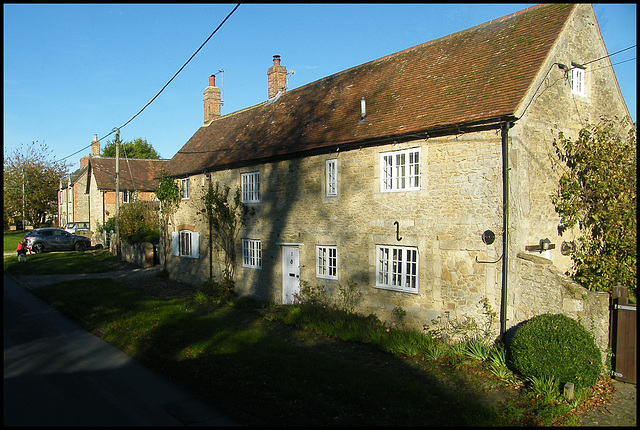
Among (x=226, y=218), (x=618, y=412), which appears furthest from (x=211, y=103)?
(x=618, y=412)

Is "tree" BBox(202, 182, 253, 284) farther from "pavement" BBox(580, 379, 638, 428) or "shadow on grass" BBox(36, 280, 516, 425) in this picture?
"pavement" BBox(580, 379, 638, 428)

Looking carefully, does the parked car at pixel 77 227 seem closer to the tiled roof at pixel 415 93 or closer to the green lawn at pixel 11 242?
the green lawn at pixel 11 242

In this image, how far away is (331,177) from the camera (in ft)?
48.6

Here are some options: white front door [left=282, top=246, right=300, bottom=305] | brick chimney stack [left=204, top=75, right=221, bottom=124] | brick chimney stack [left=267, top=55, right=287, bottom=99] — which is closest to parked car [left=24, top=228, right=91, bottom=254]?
brick chimney stack [left=204, top=75, right=221, bottom=124]

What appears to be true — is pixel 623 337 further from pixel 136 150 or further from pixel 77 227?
pixel 136 150

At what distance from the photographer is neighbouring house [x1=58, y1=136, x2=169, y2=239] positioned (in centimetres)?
4622

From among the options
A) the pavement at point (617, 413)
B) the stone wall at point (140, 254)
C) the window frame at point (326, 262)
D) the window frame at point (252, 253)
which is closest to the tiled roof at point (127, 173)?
the stone wall at point (140, 254)

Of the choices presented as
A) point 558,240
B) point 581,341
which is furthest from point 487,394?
point 558,240

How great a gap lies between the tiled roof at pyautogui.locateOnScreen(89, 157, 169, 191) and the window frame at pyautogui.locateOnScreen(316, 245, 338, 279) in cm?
3339

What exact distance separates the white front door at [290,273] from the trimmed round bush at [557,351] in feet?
26.7

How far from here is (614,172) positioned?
1129cm

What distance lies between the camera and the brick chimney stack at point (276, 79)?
892 inches

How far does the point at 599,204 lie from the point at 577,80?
11.4 feet

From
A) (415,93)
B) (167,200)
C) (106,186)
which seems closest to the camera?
(415,93)
